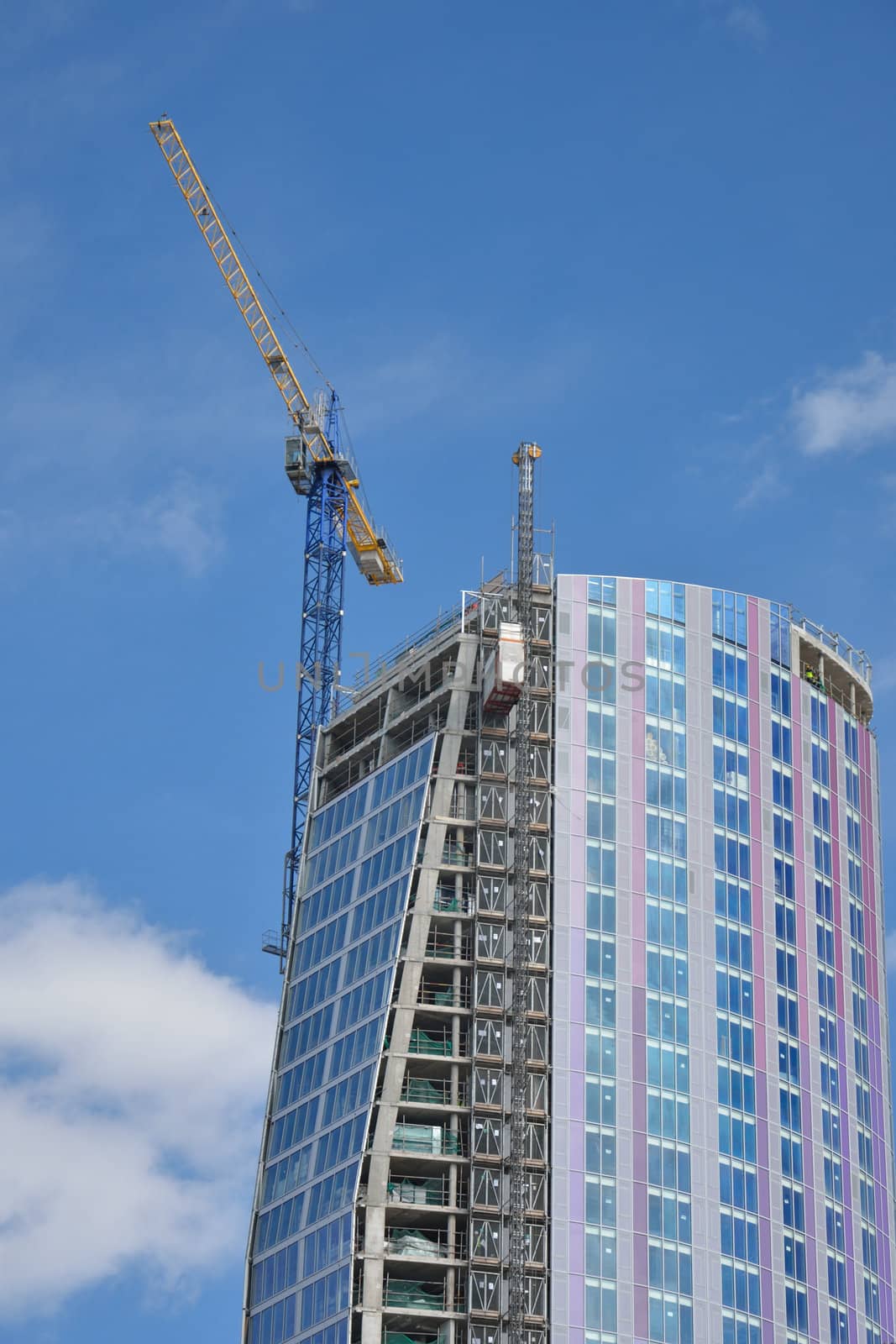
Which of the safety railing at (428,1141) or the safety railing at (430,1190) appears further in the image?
the safety railing at (428,1141)

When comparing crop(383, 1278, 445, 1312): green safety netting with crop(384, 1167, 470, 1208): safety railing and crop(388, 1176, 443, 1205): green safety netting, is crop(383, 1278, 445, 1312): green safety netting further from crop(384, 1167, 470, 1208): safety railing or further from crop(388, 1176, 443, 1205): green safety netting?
crop(388, 1176, 443, 1205): green safety netting

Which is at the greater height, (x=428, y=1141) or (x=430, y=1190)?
(x=428, y=1141)

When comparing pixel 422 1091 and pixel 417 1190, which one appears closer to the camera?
pixel 417 1190

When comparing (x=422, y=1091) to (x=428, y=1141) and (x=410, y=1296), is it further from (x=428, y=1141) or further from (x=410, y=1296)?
(x=410, y=1296)

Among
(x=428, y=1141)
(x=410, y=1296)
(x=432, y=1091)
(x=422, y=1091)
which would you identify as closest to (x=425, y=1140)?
(x=428, y=1141)

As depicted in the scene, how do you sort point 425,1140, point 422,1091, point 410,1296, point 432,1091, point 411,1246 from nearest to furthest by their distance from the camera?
point 410,1296 < point 411,1246 < point 425,1140 < point 422,1091 < point 432,1091

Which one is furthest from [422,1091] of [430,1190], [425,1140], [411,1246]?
[411,1246]

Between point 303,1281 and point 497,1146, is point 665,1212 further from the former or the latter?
point 303,1281

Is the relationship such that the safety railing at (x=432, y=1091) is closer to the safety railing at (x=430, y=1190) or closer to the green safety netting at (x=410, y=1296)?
the safety railing at (x=430, y=1190)

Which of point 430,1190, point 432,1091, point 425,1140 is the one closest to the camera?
point 430,1190

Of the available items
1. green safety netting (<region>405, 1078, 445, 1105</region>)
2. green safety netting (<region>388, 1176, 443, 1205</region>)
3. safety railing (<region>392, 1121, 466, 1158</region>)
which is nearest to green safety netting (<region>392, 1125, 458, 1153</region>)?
safety railing (<region>392, 1121, 466, 1158</region>)

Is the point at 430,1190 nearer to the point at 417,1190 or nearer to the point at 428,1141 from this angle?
the point at 417,1190

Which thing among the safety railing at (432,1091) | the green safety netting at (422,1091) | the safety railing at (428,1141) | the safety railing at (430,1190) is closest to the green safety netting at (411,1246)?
the safety railing at (430,1190)

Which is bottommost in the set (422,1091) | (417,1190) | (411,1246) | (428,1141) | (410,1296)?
(410,1296)
